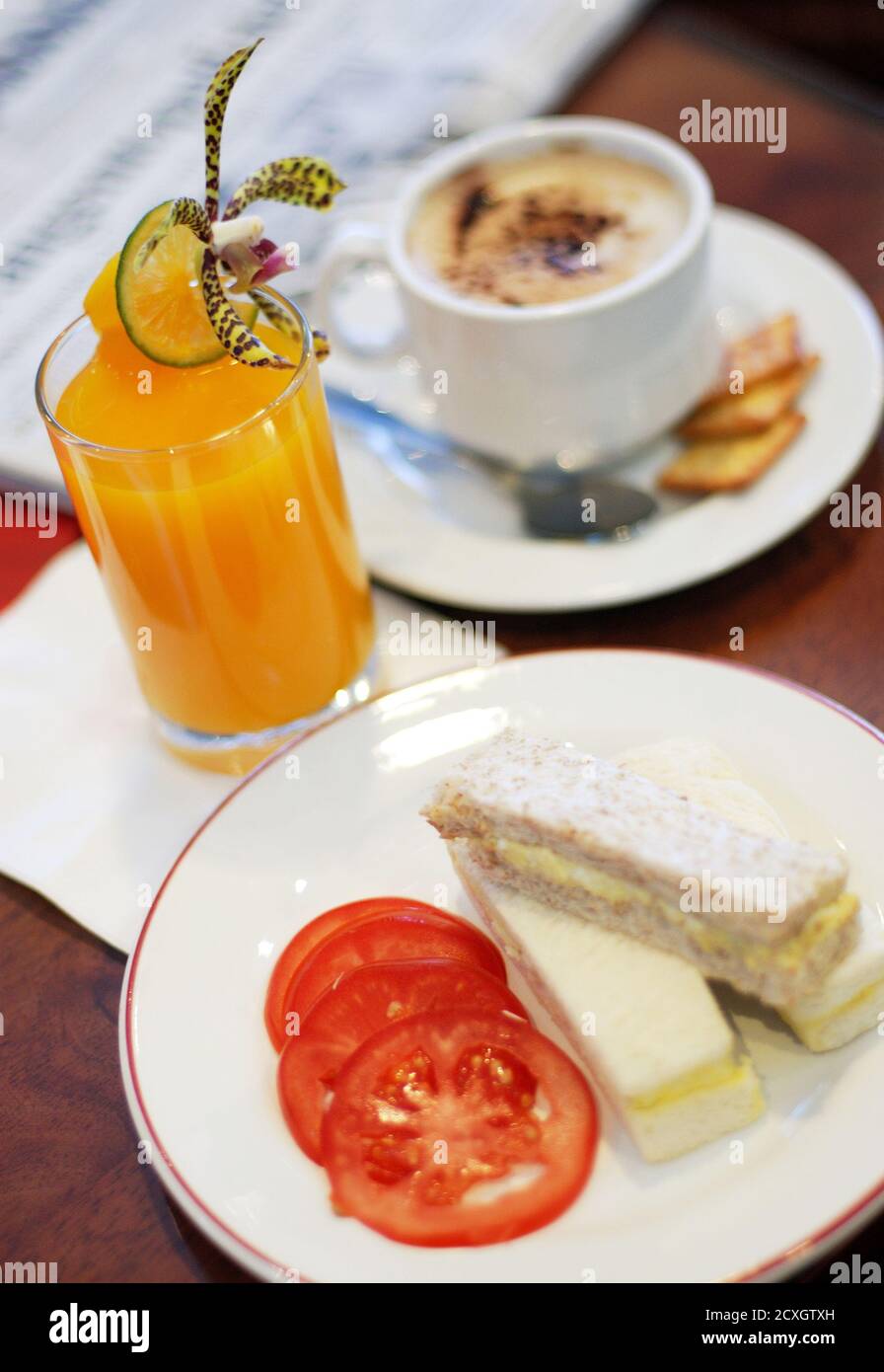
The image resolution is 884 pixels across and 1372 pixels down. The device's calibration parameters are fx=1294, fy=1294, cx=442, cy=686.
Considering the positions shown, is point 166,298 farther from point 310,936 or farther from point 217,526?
point 310,936

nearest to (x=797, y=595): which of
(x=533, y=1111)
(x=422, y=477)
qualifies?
(x=422, y=477)

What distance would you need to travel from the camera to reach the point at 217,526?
123 cm

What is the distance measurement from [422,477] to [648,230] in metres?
0.41

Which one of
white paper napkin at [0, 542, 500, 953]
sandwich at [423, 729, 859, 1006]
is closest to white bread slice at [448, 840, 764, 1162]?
sandwich at [423, 729, 859, 1006]

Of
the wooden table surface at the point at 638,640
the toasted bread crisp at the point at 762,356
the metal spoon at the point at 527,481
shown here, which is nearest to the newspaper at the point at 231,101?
the wooden table surface at the point at 638,640

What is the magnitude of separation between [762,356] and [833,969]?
0.87 metres

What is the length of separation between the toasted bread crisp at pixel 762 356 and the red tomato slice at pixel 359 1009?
858mm

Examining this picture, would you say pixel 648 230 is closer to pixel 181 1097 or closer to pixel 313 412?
pixel 313 412

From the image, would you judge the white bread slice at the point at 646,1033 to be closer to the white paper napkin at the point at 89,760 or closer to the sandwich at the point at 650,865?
the sandwich at the point at 650,865

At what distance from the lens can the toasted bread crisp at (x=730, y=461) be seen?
1.51 m

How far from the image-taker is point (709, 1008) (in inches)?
39.1

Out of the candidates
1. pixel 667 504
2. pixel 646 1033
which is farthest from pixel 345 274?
pixel 646 1033
